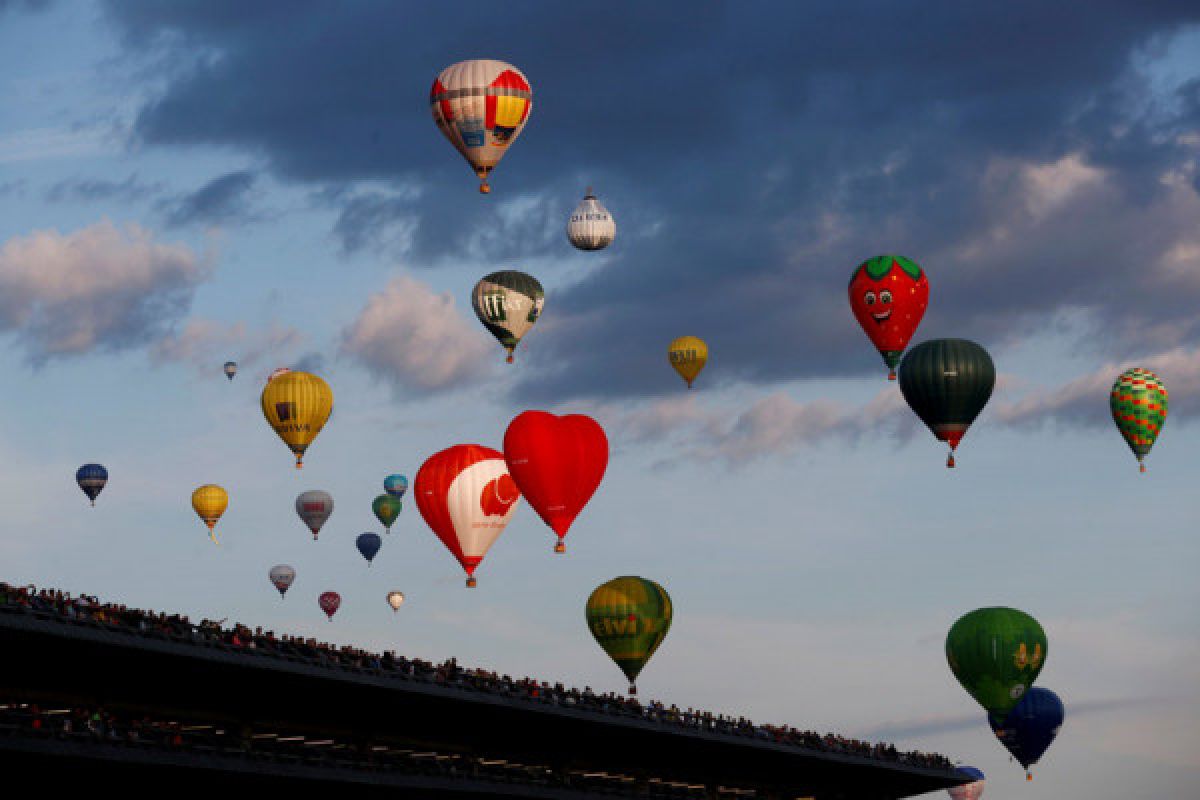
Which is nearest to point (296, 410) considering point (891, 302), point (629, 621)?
point (629, 621)

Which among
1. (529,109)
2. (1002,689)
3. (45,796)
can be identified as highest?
(529,109)

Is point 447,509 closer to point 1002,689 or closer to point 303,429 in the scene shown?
point 303,429

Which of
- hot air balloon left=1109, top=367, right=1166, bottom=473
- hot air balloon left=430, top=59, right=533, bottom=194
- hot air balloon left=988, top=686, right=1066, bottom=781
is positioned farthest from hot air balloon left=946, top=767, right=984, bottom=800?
hot air balloon left=430, top=59, right=533, bottom=194

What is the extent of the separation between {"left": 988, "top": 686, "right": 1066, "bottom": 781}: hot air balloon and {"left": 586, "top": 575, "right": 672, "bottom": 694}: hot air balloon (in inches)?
930

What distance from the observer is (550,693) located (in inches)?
3698

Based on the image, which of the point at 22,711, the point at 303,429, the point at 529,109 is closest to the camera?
the point at 22,711

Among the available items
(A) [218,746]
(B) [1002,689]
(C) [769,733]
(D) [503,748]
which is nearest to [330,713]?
(A) [218,746]

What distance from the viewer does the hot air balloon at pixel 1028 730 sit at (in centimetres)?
12812

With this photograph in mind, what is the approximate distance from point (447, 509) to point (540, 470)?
4902 mm

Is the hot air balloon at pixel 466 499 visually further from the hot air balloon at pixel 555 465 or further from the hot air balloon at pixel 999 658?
the hot air balloon at pixel 999 658

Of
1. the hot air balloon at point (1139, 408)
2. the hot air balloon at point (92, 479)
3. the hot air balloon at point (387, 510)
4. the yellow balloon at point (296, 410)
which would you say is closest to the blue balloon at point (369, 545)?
the hot air balloon at point (387, 510)

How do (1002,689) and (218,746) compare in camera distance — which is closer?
(218,746)

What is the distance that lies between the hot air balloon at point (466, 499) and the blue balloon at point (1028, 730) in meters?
34.4

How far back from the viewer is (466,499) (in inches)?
4218
